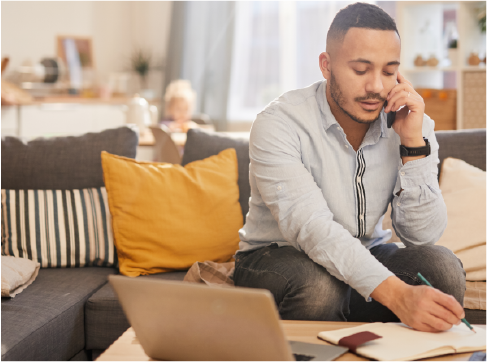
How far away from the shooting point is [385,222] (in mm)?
1940

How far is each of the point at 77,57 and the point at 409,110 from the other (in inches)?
190

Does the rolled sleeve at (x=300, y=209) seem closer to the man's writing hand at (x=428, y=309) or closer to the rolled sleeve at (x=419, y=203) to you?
the man's writing hand at (x=428, y=309)

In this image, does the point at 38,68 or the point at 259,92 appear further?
the point at 259,92

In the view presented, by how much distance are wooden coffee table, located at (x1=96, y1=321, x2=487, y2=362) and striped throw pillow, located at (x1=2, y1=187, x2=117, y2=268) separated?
2.91 feet

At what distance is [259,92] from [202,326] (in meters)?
4.83

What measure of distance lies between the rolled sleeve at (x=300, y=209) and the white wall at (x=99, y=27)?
446cm

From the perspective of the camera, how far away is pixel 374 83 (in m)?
1.42

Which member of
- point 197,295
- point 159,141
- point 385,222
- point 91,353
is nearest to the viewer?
point 197,295

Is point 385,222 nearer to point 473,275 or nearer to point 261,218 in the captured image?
point 473,275

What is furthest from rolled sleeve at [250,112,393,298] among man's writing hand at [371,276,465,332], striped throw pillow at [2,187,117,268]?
striped throw pillow at [2,187,117,268]

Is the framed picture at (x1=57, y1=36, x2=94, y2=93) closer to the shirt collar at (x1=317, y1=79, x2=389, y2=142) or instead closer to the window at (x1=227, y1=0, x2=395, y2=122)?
the window at (x1=227, y1=0, x2=395, y2=122)

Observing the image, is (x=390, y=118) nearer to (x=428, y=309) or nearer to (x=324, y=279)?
(x=324, y=279)

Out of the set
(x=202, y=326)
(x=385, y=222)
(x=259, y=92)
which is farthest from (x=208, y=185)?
(x=259, y=92)

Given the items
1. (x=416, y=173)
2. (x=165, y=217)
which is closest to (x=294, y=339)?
(x=416, y=173)
